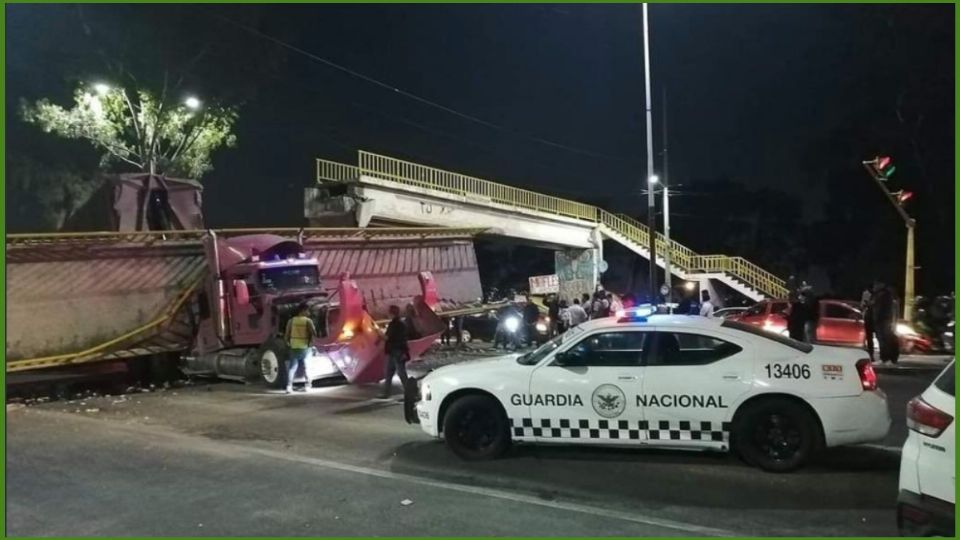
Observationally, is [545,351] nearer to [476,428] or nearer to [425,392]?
[476,428]

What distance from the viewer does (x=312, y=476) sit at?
714 centimetres

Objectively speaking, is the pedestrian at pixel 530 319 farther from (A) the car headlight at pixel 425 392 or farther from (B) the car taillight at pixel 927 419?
(B) the car taillight at pixel 927 419

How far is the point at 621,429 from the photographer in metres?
7.30

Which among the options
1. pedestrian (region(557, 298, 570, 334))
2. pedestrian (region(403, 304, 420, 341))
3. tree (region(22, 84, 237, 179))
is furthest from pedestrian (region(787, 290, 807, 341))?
tree (region(22, 84, 237, 179))

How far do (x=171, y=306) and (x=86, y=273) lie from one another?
1630 millimetres

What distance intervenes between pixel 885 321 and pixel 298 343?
10071mm

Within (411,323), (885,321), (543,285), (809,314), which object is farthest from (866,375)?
(543,285)

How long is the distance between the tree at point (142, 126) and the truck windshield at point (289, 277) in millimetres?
15730

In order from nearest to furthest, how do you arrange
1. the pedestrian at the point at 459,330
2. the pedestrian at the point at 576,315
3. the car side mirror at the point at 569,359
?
the car side mirror at the point at 569,359 < the pedestrian at the point at 576,315 < the pedestrian at the point at 459,330

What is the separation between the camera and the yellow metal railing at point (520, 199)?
24.7 metres

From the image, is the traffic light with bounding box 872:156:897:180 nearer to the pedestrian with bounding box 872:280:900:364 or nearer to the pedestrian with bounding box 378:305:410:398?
the pedestrian with bounding box 872:280:900:364

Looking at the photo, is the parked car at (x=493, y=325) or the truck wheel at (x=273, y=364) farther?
the parked car at (x=493, y=325)

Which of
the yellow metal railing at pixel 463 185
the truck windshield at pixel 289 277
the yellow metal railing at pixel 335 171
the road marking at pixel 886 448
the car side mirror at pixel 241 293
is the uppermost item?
the yellow metal railing at pixel 463 185

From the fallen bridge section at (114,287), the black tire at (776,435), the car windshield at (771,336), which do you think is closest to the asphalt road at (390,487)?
the black tire at (776,435)
